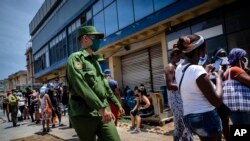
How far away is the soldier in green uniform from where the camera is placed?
2.80 metres

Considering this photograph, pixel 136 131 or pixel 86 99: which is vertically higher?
pixel 86 99

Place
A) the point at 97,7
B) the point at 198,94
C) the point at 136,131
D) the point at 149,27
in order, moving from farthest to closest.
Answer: the point at 97,7 < the point at 149,27 < the point at 136,131 < the point at 198,94

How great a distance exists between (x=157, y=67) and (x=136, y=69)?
2210 mm

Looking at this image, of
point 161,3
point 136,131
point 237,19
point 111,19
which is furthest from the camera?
point 111,19

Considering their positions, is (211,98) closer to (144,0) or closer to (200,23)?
(200,23)

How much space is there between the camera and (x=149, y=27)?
532 inches

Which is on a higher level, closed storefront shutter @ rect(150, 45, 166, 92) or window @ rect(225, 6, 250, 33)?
window @ rect(225, 6, 250, 33)

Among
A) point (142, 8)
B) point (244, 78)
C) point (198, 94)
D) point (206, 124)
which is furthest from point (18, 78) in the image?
point (206, 124)

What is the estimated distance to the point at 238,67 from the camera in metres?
3.77

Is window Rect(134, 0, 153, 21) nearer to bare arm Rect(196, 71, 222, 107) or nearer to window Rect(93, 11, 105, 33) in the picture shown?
window Rect(93, 11, 105, 33)

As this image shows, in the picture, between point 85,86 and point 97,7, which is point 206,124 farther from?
point 97,7

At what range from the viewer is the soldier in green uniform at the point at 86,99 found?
2.80 m

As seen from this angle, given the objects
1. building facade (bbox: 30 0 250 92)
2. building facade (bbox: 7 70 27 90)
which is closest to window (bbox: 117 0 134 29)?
building facade (bbox: 30 0 250 92)

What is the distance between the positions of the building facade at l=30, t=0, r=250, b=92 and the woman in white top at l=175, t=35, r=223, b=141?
313 inches
